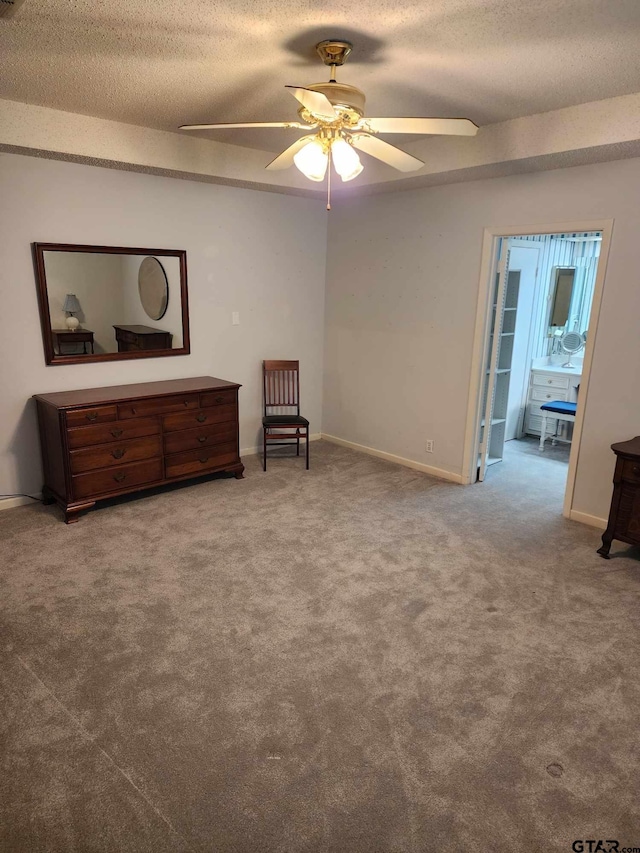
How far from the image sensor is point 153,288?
432 centimetres

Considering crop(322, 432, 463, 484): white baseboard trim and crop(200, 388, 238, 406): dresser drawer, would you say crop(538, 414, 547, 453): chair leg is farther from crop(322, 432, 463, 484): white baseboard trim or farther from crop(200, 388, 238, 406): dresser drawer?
crop(200, 388, 238, 406): dresser drawer

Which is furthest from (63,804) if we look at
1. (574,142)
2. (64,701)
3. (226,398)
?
(574,142)

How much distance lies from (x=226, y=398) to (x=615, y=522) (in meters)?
2.84

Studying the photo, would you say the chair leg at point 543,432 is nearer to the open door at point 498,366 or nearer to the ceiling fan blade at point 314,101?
the open door at point 498,366

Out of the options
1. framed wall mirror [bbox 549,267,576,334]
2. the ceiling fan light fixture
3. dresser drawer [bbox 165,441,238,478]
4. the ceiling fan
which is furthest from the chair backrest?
framed wall mirror [bbox 549,267,576,334]

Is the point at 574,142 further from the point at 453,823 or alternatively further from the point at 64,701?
the point at 64,701

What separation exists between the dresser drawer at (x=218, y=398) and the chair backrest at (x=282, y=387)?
2.50 feet

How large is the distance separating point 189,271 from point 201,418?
49.6 inches

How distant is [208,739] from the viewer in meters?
1.98

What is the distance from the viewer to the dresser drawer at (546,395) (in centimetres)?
570

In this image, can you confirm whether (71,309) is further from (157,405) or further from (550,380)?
(550,380)

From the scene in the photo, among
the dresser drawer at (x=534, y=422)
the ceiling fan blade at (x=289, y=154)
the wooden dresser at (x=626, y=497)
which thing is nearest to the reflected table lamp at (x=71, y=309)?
the ceiling fan blade at (x=289, y=154)

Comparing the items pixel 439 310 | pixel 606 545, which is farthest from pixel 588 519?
pixel 439 310

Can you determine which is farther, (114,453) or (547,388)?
(547,388)
